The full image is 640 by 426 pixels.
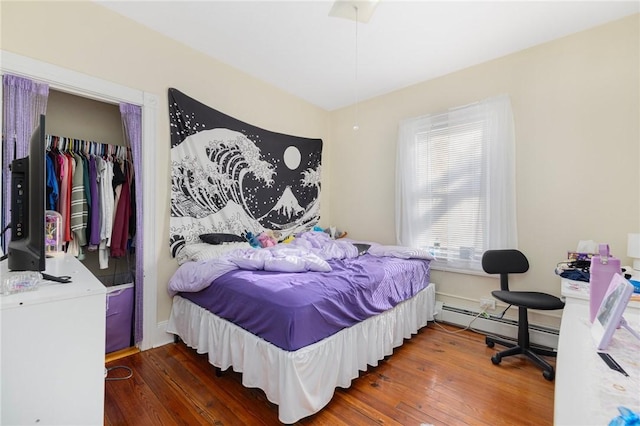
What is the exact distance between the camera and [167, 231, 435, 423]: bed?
1551mm

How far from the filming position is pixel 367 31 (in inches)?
94.7

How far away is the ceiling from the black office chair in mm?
1958

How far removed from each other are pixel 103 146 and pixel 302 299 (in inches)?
93.5

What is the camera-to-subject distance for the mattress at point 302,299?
1.56 meters

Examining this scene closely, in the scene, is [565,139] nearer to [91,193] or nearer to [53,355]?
[53,355]

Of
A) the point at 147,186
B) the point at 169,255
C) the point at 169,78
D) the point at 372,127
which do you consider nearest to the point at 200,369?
the point at 169,255

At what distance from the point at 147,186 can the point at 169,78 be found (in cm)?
103

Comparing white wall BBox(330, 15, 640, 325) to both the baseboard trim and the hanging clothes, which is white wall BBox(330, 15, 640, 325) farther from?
the baseboard trim

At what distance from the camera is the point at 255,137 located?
323 centimetres

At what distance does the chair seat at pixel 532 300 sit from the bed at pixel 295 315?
29.1 inches

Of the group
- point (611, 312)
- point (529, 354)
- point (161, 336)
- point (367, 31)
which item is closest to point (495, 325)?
point (529, 354)

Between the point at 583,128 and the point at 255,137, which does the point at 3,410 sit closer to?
the point at 255,137

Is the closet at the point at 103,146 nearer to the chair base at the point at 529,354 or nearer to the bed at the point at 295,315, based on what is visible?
the bed at the point at 295,315

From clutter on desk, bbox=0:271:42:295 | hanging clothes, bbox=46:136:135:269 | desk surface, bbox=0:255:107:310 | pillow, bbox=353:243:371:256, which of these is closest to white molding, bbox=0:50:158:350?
hanging clothes, bbox=46:136:135:269
